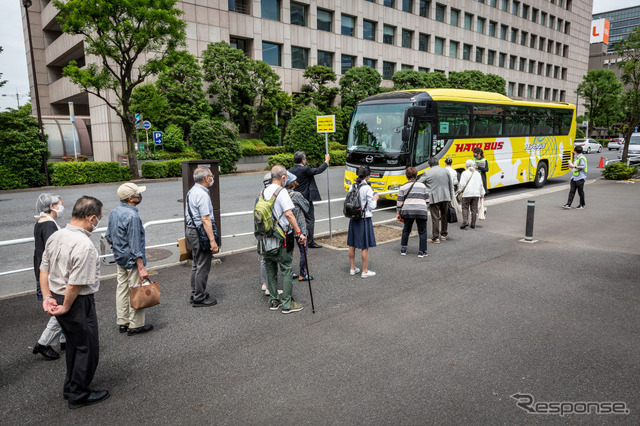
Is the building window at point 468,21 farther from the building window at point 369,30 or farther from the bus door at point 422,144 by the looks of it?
the bus door at point 422,144

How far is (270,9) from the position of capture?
118ft

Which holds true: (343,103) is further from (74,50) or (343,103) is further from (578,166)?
(578,166)

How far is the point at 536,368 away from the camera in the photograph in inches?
175

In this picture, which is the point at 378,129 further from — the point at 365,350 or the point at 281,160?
the point at 281,160

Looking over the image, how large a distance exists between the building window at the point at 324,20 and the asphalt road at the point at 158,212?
20851mm

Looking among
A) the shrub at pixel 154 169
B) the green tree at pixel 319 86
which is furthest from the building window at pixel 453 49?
the shrub at pixel 154 169

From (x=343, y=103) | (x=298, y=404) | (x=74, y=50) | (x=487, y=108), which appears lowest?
(x=298, y=404)

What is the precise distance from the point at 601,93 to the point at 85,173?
66.0 m

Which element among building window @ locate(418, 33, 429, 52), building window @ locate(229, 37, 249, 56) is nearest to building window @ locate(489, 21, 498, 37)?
building window @ locate(418, 33, 429, 52)

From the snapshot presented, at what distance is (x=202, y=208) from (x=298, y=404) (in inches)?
116

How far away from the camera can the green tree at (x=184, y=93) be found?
95.6 feet

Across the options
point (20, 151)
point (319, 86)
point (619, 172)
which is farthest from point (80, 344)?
point (319, 86)

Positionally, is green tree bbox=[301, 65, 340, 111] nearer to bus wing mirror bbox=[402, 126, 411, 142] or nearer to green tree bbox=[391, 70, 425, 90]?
green tree bbox=[391, 70, 425, 90]

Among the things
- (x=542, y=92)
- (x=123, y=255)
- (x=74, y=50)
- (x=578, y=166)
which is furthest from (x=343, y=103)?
(x=542, y=92)
